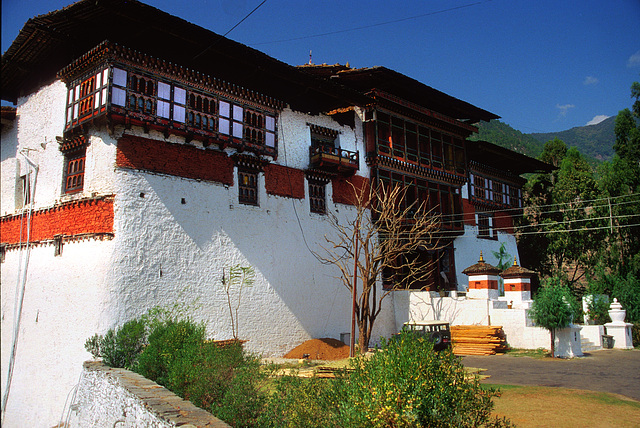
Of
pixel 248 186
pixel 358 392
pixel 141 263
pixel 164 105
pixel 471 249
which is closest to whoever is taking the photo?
pixel 358 392

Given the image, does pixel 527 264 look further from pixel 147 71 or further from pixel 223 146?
pixel 147 71

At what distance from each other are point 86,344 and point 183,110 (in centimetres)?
848

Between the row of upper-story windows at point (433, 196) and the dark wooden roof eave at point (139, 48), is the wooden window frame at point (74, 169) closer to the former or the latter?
the dark wooden roof eave at point (139, 48)

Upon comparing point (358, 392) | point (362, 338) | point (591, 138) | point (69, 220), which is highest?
point (591, 138)

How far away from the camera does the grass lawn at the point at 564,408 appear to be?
9.21 meters

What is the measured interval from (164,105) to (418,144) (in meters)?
14.9

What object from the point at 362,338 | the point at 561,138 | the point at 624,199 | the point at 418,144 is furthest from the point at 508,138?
the point at 362,338

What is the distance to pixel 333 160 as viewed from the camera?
22531 mm

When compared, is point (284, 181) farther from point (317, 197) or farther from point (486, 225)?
point (486, 225)

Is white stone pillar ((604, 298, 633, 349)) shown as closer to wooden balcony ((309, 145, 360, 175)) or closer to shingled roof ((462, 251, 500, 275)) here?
shingled roof ((462, 251, 500, 275))

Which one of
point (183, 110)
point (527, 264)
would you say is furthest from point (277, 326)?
point (527, 264)

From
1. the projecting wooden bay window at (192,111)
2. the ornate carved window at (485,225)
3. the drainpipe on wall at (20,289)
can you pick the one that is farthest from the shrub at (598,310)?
the drainpipe on wall at (20,289)

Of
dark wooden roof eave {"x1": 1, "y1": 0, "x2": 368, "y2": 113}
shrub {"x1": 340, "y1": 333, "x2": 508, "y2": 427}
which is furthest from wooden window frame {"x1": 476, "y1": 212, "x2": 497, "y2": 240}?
shrub {"x1": 340, "y1": 333, "x2": 508, "y2": 427}

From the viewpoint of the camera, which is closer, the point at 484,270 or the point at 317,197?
the point at 317,197
